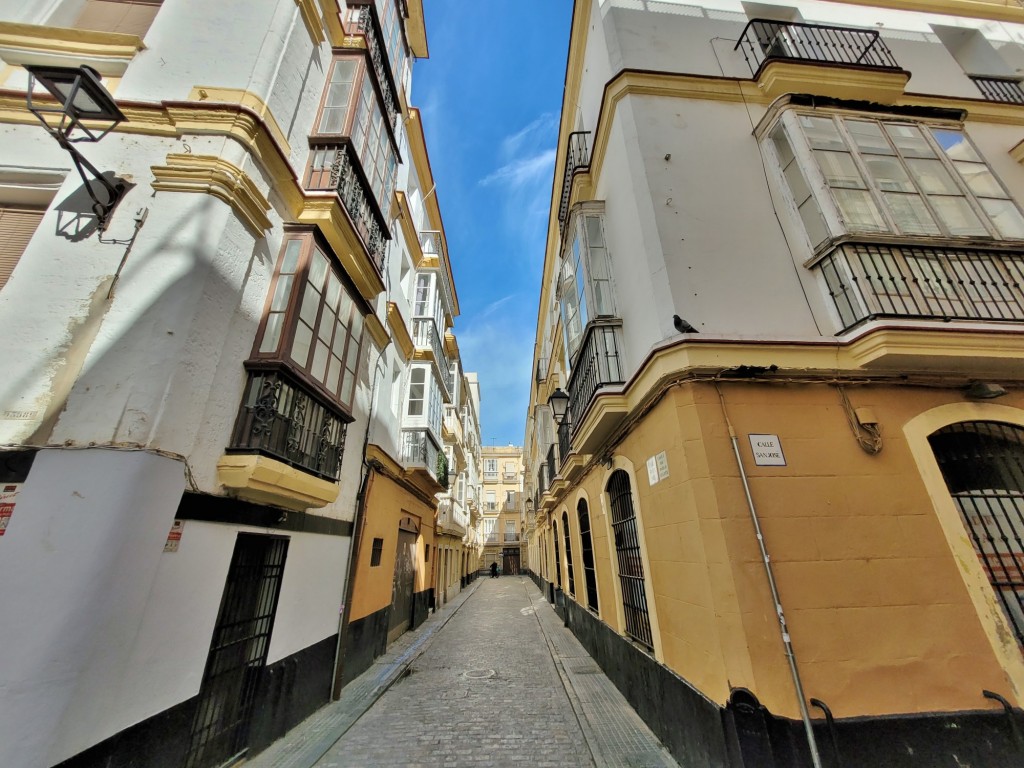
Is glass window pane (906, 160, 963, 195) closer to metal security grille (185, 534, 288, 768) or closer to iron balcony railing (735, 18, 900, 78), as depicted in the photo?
iron balcony railing (735, 18, 900, 78)

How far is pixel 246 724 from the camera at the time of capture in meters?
3.95

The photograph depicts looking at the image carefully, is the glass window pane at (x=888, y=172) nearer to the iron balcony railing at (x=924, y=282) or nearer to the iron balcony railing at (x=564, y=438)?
the iron balcony railing at (x=924, y=282)

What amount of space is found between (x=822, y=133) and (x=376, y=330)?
A: 24.0 feet

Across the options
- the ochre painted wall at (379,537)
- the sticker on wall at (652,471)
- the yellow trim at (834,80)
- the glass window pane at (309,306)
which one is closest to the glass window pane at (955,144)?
the yellow trim at (834,80)

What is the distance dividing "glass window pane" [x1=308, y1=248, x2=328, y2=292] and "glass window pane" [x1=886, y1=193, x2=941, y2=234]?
7120mm

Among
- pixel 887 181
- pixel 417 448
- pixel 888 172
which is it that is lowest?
pixel 417 448

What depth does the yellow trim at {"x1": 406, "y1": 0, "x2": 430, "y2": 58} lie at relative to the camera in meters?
9.95

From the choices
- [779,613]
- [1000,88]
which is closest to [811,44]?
[1000,88]

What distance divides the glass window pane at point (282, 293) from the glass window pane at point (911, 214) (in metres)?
7.31

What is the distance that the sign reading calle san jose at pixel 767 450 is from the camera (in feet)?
11.8

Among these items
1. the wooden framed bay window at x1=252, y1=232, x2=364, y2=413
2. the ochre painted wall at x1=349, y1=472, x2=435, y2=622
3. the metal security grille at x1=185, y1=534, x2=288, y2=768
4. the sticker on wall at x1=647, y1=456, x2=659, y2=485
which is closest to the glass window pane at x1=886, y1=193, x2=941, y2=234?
the sticker on wall at x1=647, y1=456, x2=659, y2=485

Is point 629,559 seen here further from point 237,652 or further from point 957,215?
point 957,215

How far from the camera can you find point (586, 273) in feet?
20.5

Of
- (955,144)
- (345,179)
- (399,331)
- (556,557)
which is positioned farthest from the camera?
(556,557)
